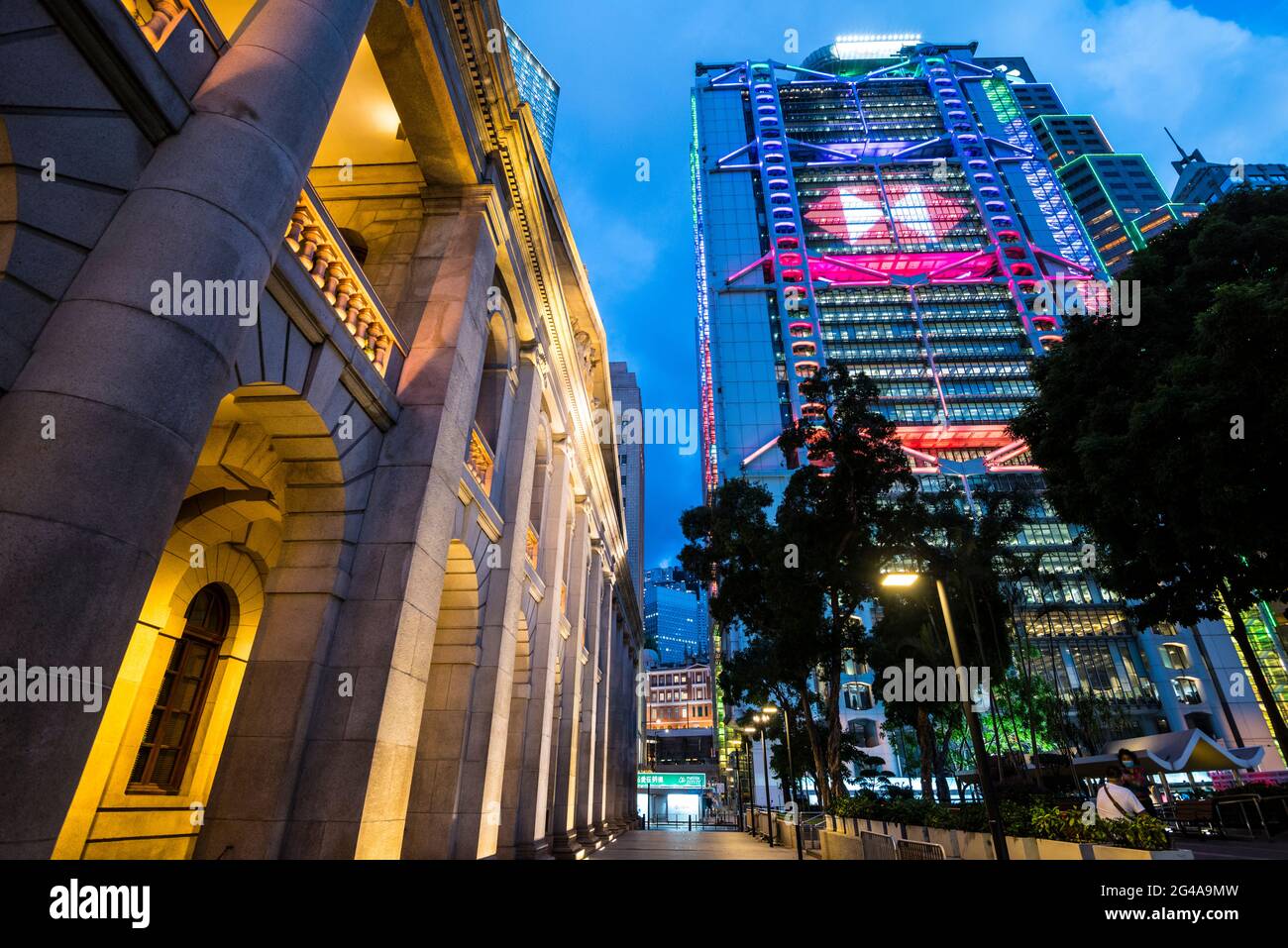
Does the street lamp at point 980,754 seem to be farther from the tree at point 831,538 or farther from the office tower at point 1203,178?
the office tower at point 1203,178

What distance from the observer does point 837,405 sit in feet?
79.5

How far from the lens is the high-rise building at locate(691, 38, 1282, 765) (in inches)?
3401

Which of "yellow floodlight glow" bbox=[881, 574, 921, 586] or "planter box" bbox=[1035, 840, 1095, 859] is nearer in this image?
"planter box" bbox=[1035, 840, 1095, 859]

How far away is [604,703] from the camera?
28516mm

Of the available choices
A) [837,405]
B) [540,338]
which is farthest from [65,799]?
[837,405]

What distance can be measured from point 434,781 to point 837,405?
1952cm

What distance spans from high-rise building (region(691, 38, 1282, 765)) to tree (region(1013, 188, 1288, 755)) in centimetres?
6346

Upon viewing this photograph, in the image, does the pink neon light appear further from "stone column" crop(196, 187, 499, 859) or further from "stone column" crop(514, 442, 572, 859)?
"stone column" crop(196, 187, 499, 859)

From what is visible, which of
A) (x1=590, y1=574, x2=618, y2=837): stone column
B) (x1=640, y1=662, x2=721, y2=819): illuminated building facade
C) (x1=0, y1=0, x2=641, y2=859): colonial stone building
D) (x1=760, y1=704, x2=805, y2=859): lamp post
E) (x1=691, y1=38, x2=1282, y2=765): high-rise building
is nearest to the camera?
(x1=0, y1=0, x2=641, y2=859): colonial stone building

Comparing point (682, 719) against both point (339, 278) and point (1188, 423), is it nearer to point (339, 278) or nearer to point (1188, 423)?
point (1188, 423)

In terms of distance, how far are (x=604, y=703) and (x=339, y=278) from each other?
2465cm

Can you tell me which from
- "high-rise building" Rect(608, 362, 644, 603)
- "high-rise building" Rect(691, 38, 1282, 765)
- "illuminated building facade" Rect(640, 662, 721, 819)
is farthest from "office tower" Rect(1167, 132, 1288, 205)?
A: "illuminated building facade" Rect(640, 662, 721, 819)

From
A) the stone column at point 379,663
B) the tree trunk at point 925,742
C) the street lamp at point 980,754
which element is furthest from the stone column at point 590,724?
the tree trunk at point 925,742
